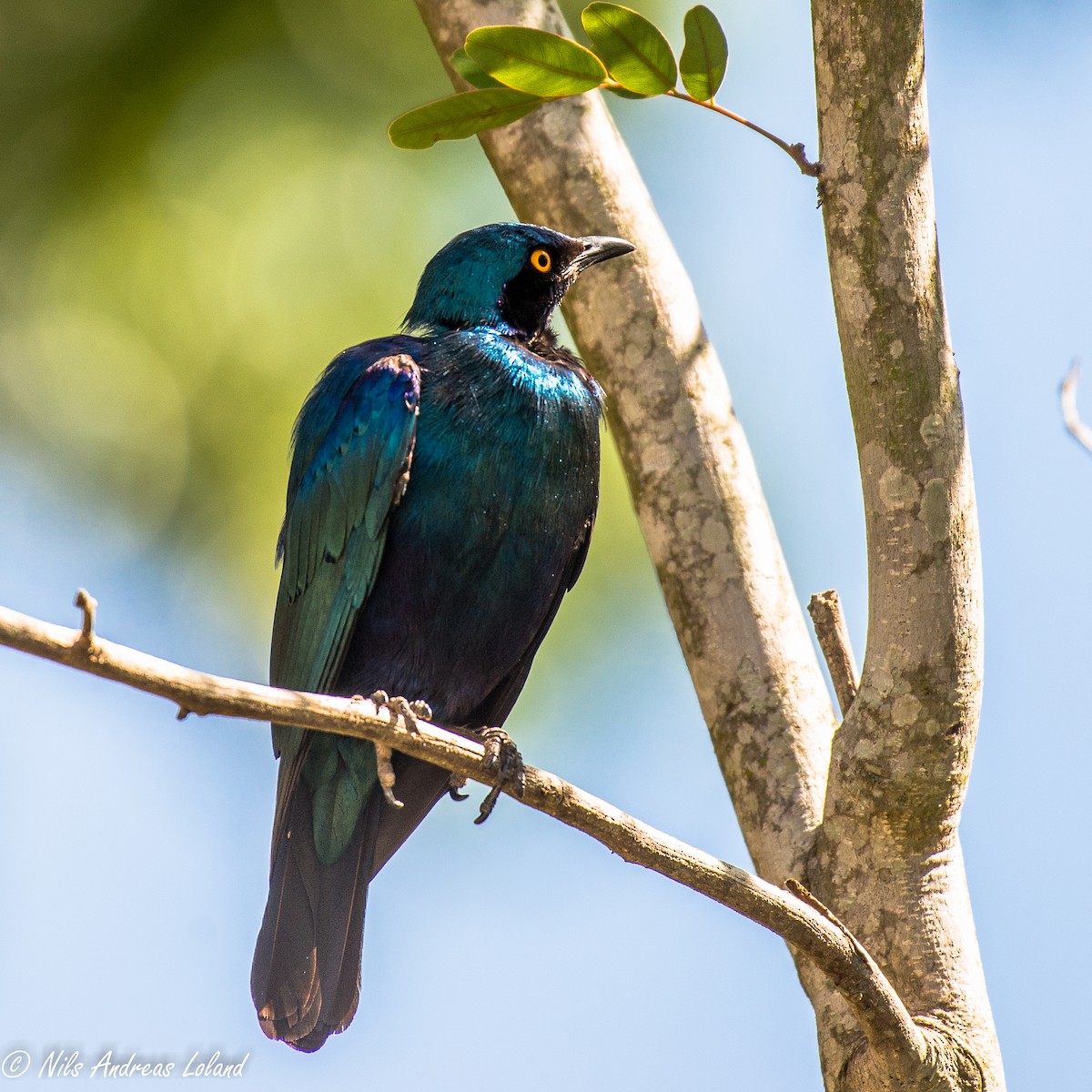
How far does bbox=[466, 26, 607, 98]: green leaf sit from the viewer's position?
299 centimetres

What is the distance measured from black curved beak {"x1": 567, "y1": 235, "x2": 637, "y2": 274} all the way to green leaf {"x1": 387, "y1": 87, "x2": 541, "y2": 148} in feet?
3.34

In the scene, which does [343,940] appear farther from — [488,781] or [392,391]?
[392,391]

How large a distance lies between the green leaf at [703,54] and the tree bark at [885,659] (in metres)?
0.26

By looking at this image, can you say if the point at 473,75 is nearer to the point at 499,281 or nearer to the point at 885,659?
the point at 499,281

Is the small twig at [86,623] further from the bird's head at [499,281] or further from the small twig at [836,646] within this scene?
the bird's head at [499,281]

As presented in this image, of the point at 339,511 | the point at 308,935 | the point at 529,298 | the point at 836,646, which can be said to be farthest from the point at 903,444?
the point at 308,935

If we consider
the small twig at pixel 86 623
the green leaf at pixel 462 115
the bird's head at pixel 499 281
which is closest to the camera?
the small twig at pixel 86 623

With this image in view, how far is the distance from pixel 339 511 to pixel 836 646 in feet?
5.23

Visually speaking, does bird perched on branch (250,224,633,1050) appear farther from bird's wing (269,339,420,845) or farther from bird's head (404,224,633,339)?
bird's head (404,224,633,339)

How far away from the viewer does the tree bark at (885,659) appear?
2.84 m

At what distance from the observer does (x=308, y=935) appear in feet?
13.1

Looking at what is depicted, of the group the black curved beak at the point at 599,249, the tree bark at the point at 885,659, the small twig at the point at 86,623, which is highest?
the black curved beak at the point at 599,249

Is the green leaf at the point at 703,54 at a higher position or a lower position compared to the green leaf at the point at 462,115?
higher

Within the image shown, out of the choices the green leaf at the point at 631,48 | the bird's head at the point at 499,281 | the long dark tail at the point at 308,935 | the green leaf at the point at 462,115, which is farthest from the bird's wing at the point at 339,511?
the green leaf at the point at 631,48
